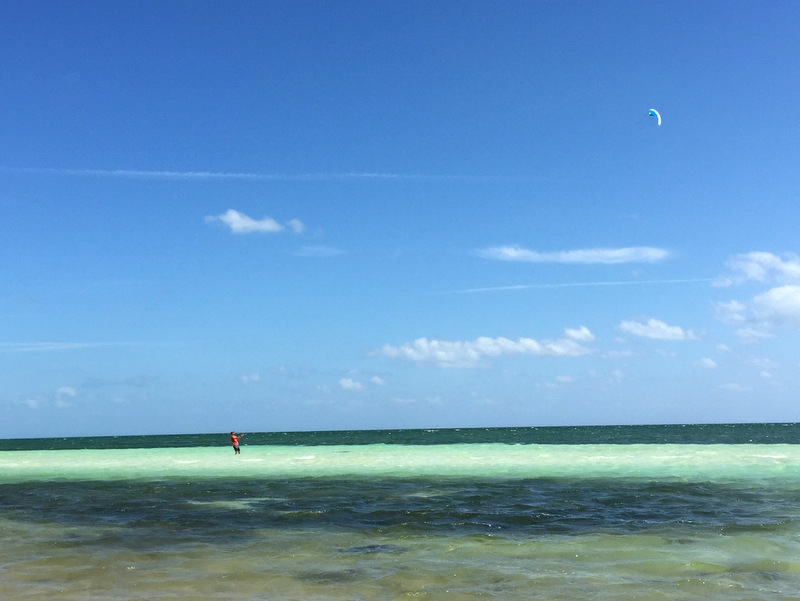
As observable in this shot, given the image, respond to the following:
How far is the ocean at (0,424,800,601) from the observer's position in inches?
368

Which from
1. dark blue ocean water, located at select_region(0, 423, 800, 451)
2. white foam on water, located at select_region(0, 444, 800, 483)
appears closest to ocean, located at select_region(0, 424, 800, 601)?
white foam on water, located at select_region(0, 444, 800, 483)

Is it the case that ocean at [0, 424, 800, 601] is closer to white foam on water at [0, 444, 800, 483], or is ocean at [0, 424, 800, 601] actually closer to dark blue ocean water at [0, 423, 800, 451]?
white foam on water at [0, 444, 800, 483]

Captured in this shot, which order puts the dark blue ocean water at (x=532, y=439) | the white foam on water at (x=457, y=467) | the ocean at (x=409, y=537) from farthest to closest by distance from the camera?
the dark blue ocean water at (x=532, y=439)
the white foam on water at (x=457, y=467)
the ocean at (x=409, y=537)

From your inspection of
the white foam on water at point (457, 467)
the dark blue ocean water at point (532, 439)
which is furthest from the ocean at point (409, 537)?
the dark blue ocean water at point (532, 439)

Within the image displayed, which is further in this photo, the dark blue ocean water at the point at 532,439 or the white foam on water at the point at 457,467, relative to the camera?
the dark blue ocean water at the point at 532,439

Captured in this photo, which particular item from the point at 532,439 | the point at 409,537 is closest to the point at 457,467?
the point at 409,537

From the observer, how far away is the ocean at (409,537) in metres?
9.34

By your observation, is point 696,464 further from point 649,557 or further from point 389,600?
point 389,600

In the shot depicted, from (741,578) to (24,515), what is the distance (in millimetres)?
15047

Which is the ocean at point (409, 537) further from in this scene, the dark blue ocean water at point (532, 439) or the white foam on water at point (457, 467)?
the dark blue ocean water at point (532, 439)

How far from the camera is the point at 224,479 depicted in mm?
25625

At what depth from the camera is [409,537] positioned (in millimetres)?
12906

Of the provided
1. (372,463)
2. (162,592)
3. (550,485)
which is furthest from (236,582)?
(372,463)

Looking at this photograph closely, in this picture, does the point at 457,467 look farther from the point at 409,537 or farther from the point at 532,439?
the point at 532,439
